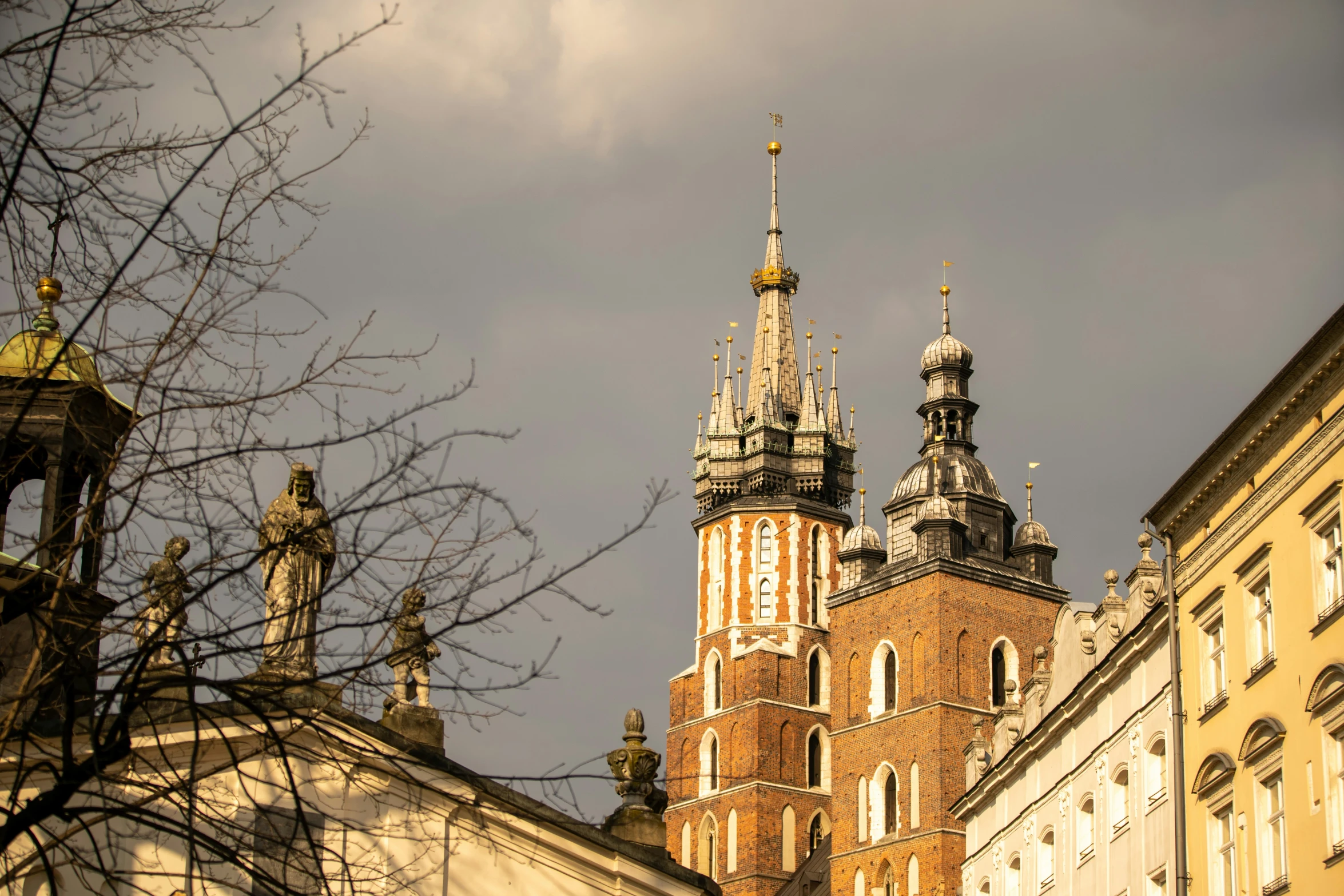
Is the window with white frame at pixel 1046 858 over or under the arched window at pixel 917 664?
under

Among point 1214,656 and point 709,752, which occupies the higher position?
point 709,752

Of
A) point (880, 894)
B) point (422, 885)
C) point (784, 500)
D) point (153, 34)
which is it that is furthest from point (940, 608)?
point (153, 34)

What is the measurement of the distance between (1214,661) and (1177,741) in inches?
47.4

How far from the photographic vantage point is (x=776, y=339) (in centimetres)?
8344

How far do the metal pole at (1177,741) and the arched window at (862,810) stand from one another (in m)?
36.5

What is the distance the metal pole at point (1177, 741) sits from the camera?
24188 mm

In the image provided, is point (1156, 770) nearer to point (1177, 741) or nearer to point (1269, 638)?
point (1177, 741)

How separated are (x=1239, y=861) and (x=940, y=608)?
1552 inches

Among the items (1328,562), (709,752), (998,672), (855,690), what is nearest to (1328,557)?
(1328,562)

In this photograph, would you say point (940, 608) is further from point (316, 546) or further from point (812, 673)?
point (316, 546)

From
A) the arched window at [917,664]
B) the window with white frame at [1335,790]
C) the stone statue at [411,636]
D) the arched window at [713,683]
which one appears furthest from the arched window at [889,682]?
the stone statue at [411,636]

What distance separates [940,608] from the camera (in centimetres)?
6181

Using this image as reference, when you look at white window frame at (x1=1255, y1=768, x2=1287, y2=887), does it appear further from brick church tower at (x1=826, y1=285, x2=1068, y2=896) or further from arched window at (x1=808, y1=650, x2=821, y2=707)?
arched window at (x1=808, y1=650, x2=821, y2=707)

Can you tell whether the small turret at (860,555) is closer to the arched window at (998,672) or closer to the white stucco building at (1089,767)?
the arched window at (998,672)
